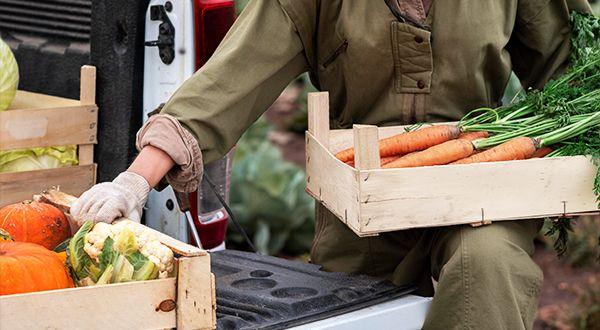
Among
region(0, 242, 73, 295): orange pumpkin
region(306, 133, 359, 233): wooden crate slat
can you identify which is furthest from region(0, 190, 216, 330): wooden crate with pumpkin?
region(306, 133, 359, 233): wooden crate slat

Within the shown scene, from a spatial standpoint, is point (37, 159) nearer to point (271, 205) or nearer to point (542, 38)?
point (542, 38)

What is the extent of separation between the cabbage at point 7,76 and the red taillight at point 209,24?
0.69 meters

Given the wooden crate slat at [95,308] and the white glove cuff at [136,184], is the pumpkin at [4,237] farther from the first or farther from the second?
the wooden crate slat at [95,308]

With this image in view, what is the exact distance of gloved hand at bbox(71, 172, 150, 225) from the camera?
291cm

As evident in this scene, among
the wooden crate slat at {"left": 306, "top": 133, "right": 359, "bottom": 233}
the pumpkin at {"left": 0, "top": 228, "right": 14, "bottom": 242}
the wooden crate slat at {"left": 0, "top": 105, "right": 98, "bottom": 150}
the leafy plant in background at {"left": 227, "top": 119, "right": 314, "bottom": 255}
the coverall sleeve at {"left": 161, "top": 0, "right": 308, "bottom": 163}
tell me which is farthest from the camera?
the leafy plant in background at {"left": 227, "top": 119, "right": 314, "bottom": 255}

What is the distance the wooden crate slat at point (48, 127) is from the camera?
11.9 feet

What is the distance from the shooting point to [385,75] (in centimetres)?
346

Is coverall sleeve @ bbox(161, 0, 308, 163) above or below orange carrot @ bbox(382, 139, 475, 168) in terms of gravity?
above

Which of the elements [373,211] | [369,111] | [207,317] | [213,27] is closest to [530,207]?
[373,211]

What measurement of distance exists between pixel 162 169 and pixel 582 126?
49.4 inches

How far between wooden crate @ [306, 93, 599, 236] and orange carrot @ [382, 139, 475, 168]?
0.18 m

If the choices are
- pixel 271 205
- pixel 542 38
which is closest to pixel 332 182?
pixel 542 38

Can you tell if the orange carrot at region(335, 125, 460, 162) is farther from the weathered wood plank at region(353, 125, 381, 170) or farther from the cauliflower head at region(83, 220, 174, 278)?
the cauliflower head at region(83, 220, 174, 278)

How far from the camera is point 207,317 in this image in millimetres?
2684
